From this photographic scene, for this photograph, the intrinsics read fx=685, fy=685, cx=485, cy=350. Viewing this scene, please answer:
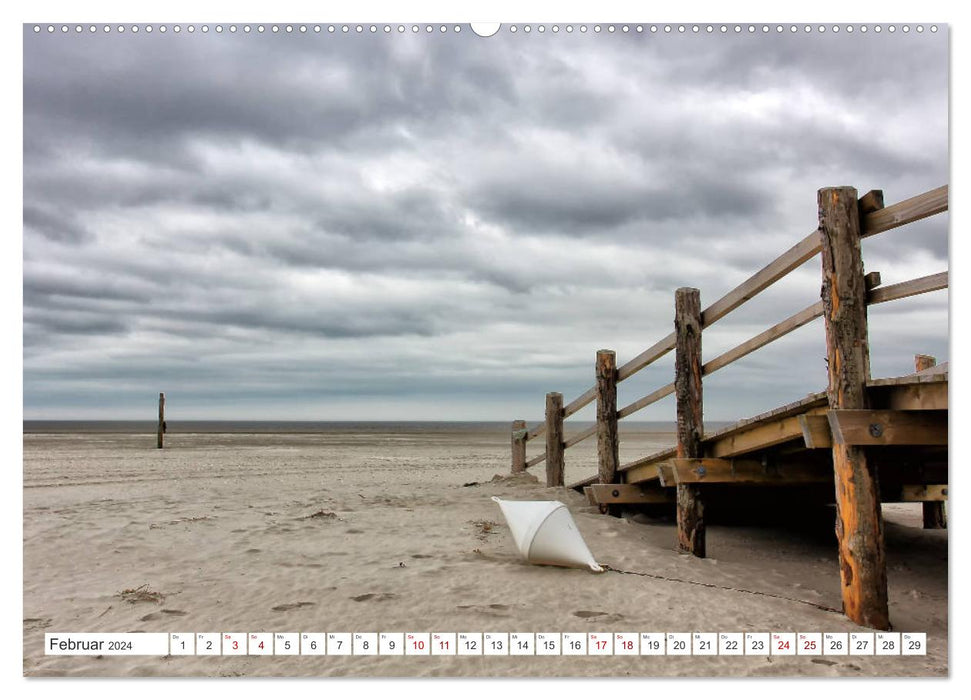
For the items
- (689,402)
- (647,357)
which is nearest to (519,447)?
(647,357)

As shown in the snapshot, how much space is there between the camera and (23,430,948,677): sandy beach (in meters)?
3.90

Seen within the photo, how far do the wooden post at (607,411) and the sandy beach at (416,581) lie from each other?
0.66m

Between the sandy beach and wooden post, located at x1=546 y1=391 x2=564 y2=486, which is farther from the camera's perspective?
wooden post, located at x1=546 y1=391 x2=564 y2=486

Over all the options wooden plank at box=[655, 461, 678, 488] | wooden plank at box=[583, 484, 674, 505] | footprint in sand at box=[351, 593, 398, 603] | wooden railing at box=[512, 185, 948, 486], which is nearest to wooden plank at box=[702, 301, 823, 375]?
wooden railing at box=[512, 185, 948, 486]

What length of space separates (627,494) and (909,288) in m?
4.88

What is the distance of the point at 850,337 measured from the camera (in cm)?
478

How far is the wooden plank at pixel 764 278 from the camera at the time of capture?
5.22m

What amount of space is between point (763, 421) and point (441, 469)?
44.4 feet

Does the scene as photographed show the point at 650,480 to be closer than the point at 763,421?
No

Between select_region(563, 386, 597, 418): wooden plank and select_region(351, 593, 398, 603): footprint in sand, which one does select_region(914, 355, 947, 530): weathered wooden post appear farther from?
select_region(351, 593, 398, 603): footprint in sand

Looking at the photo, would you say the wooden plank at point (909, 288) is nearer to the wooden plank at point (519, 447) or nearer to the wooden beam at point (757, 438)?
the wooden beam at point (757, 438)

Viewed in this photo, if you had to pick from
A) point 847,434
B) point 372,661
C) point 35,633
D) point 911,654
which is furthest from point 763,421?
point 35,633

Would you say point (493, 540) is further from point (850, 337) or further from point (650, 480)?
point (850, 337)

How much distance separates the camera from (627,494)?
855 cm
